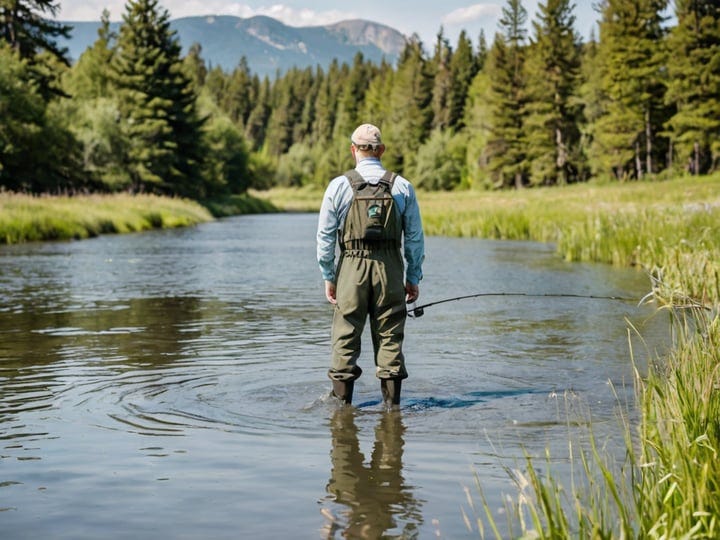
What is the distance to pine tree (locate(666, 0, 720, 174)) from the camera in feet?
179

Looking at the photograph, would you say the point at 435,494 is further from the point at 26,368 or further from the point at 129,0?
the point at 129,0

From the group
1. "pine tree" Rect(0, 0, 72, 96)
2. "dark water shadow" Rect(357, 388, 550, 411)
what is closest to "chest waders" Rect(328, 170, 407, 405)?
"dark water shadow" Rect(357, 388, 550, 411)

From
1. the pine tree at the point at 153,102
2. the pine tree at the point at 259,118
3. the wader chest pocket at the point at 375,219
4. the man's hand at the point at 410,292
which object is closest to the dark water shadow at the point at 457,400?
the man's hand at the point at 410,292

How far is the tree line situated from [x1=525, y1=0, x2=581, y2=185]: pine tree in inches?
4.5

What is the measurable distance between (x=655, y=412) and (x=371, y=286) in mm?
2549

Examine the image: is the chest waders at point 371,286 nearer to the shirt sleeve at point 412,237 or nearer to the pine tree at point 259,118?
the shirt sleeve at point 412,237

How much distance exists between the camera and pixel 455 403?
7.33 metres

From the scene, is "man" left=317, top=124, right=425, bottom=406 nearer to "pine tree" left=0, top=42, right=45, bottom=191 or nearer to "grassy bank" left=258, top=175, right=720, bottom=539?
"grassy bank" left=258, top=175, right=720, bottom=539

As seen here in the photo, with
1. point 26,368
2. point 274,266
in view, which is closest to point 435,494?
point 26,368

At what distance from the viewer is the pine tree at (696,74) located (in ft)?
179

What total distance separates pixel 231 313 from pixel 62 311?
2.41 meters

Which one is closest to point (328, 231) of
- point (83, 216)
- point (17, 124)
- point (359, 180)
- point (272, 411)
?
point (359, 180)

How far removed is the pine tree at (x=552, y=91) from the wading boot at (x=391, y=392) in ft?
223

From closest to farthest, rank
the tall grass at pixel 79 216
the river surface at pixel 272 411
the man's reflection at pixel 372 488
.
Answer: the man's reflection at pixel 372 488 < the river surface at pixel 272 411 < the tall grass at pixel 79 216
